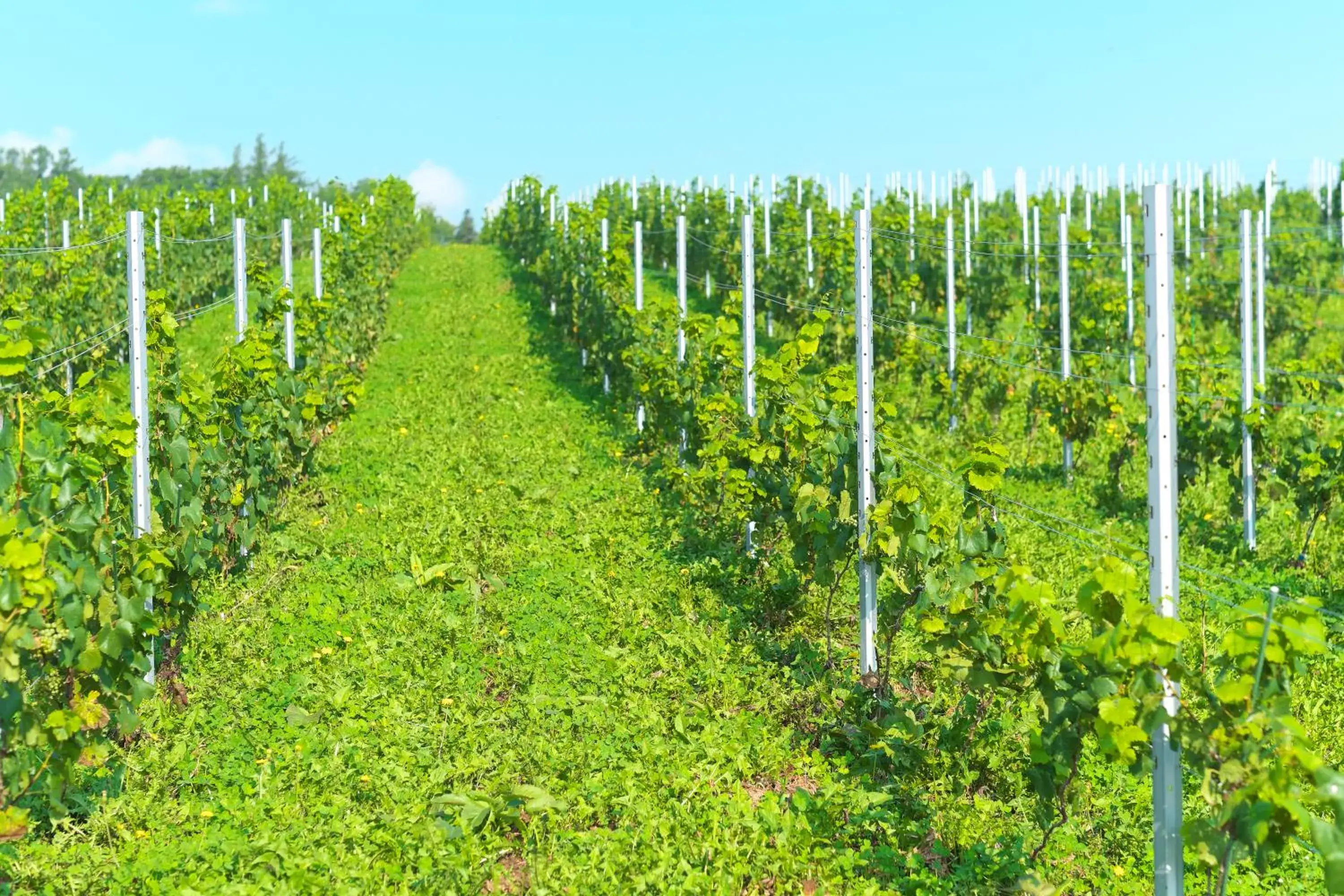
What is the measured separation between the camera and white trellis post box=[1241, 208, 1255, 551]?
31.0 feet

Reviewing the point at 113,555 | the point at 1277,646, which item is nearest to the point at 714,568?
the point at 113,555

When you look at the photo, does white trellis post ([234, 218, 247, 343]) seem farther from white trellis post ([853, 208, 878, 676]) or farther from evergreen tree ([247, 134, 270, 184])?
evergreen tree ([247, 134, 270, 184])

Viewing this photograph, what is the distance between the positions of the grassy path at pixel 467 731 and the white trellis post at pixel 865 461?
499mm

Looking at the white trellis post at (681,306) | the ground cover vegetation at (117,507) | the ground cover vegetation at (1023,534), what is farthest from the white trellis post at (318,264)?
the white trellis post at (681,306)

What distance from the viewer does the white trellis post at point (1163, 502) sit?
3939mm

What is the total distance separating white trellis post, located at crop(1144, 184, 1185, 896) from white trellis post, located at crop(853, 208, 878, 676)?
229 cm

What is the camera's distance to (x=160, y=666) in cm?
654

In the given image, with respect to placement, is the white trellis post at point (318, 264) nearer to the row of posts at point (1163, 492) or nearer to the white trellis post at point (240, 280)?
the white trellis post at point (240, 280)

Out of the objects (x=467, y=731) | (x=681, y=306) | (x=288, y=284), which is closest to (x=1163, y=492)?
(x=467, y=731)

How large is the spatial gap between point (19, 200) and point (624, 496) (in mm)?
21918

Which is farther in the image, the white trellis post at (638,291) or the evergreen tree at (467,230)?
the evergreen tree at (467,230)

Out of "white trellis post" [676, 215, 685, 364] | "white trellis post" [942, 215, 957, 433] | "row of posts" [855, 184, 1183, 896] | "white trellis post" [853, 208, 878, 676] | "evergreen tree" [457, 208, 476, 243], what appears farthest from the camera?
"evergreen tree" [457, 208, 476, 243]

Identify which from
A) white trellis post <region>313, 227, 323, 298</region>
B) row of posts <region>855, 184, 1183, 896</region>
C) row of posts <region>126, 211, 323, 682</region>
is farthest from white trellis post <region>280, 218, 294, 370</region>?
row of posts <region>855, 184, 1183, 896</region>

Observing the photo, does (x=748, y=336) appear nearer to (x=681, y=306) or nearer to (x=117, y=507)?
(x=681, y=306)
